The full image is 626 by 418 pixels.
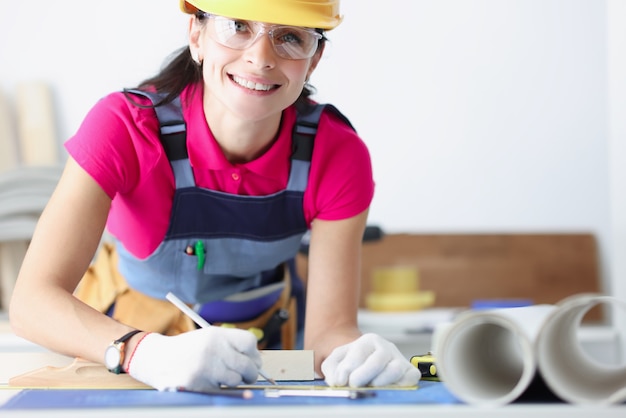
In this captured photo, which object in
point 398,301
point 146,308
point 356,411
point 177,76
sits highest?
point 177,76

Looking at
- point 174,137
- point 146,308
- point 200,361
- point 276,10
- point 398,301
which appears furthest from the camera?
point 398,301

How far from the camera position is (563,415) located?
3.16 feet

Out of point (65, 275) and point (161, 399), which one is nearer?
point (161, 399)

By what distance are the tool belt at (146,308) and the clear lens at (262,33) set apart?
26.8 inches

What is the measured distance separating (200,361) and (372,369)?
263 mm

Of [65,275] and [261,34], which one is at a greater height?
[261,34]

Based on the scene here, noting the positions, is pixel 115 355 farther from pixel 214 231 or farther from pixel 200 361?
pixel 214 231

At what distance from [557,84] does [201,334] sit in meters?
2.78

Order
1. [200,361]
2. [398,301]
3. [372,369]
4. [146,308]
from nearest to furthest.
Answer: [200,361], [372,369], [146,308], [398,301]

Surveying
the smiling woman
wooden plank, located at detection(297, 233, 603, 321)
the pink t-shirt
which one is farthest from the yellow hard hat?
wooden plank, located at detection(297, 233, 603, 321)

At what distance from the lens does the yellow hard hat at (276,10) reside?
150 cm

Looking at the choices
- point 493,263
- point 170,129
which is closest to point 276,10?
point 170,129

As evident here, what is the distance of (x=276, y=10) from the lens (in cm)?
151

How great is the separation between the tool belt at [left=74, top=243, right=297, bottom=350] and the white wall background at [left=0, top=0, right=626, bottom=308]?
146 centimetres
